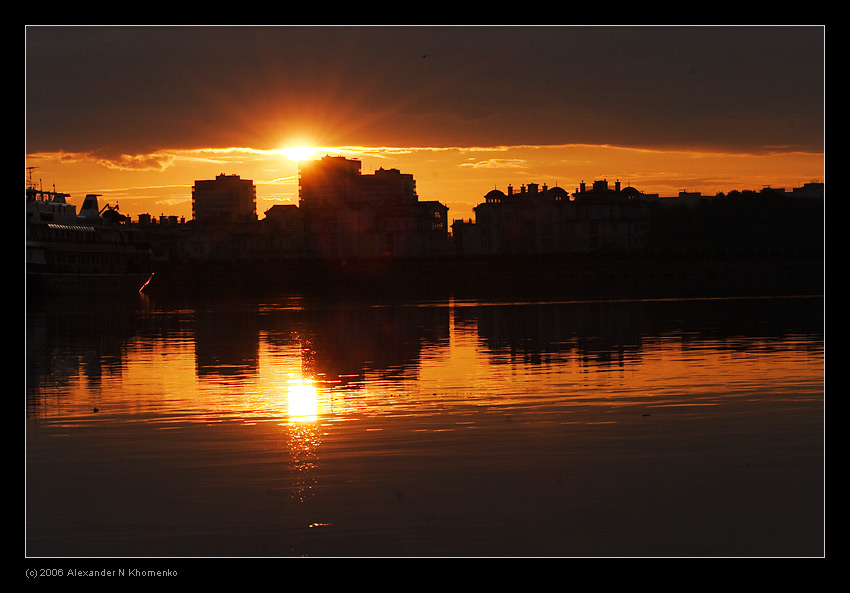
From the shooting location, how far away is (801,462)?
52.9ft

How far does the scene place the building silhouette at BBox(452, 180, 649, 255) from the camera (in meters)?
185

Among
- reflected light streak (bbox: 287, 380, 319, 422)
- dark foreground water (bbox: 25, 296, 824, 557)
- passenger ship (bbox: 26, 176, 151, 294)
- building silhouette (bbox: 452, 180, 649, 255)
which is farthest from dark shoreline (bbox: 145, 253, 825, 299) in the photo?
reflected light streak (bbox: 287, 380, 319, 422)

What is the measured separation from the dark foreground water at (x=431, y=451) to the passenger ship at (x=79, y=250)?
59719 millimetres

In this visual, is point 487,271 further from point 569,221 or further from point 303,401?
→ point 303,401

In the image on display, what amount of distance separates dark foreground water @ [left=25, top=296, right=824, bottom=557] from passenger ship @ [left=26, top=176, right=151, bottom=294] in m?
59.7

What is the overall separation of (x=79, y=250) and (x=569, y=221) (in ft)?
339

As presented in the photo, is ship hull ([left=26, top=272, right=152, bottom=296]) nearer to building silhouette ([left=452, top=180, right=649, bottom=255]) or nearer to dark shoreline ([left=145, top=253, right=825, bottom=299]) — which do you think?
dark shoreline ([left=145, top=253, right=825, bottom=299])

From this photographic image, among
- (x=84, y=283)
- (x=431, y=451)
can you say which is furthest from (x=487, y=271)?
(x=431, y=451)

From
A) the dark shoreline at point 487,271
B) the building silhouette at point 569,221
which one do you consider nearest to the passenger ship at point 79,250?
the dark shoreline at point 487,271

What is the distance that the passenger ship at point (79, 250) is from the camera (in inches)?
3602

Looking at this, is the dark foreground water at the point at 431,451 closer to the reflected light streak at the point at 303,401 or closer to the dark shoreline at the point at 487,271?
the reflected light streak at the point at 303,401

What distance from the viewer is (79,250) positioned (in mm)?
98562

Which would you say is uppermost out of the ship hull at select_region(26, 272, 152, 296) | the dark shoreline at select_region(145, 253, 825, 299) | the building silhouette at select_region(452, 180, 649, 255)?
the building silhouette at select_region(452, 180, 649, 255)
